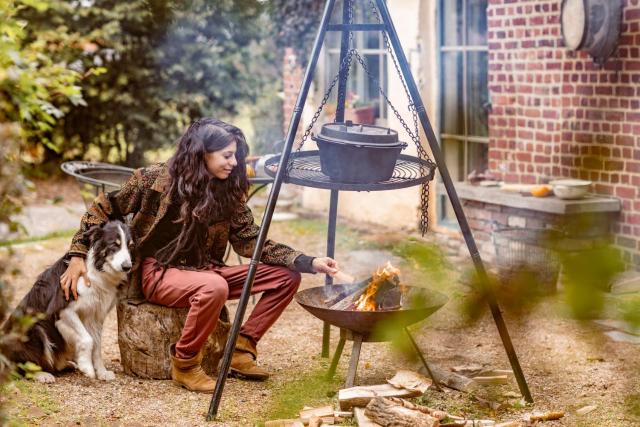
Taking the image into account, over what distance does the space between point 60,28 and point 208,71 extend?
1.83m

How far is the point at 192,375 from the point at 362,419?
1011 millimetres

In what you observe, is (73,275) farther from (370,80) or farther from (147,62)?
(147,62)

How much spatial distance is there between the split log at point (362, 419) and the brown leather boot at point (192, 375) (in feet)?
2.84

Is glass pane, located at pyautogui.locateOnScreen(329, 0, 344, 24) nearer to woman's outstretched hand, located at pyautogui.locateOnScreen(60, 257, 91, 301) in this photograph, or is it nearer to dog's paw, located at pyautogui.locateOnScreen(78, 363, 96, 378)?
woman's outstretched hand, located at pyautogui.locateOnScreen(60, 257, 91, 301)

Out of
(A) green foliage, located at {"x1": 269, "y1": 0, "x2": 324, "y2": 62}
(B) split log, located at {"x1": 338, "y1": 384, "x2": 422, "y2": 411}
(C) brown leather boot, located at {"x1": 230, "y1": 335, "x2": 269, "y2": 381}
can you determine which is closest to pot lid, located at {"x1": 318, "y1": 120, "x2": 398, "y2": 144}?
(B) split log, located at {"x1": 338, "y1": 384, "x2": 422, "y2": 411}

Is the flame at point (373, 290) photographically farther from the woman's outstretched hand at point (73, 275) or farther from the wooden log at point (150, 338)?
the woman's outstretched hand at point (73, 275)

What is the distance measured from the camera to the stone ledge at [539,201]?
19.6 ft

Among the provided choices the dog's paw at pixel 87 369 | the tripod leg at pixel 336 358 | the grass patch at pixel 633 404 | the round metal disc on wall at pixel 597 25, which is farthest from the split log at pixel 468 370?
the grass patch at pixel 633 404

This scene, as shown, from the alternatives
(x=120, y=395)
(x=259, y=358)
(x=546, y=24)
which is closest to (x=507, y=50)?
(x=546, y=24)

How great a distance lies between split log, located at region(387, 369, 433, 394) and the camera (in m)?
4.12

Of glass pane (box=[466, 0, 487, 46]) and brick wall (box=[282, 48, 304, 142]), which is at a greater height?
glass pane (box=[466, 0, 487, 46])

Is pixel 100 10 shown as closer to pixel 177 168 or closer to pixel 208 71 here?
pixel 208 71

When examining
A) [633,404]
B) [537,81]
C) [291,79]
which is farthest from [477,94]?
[633,404]

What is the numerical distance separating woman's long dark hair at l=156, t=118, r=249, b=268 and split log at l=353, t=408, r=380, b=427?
3.96 feet
